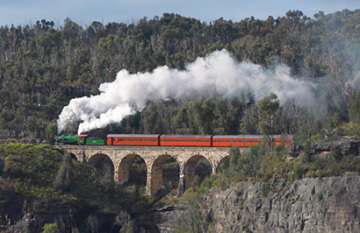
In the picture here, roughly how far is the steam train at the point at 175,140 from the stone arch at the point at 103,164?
7.73 ft

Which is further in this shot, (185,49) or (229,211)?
(185,49)

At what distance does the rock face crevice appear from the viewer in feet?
237

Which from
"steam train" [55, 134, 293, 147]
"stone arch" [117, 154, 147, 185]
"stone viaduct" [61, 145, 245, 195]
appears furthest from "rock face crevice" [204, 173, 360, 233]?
"stone arch" [117, 154, 147, 185]

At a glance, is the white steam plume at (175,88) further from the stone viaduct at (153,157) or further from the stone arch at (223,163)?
the stone arch at (223,163)

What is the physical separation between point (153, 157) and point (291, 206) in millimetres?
29278

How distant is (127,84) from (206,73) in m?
12.4

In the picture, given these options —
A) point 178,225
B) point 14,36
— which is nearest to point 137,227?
point 178,225

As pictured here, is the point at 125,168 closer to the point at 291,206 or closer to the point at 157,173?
the point at 157,173

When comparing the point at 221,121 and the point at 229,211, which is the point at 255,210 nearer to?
the point at 229,211

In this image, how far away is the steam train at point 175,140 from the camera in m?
93.6

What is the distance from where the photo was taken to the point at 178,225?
88.1 metres

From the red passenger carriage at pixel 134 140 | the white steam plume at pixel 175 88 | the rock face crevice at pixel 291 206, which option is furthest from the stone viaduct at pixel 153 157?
the rock face crevice at pixel 291 206

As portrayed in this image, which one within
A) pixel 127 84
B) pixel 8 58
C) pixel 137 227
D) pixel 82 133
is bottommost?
pixel 137 227

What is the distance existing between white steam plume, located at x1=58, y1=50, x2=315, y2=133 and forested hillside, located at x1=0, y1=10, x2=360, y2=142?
2.34 m
